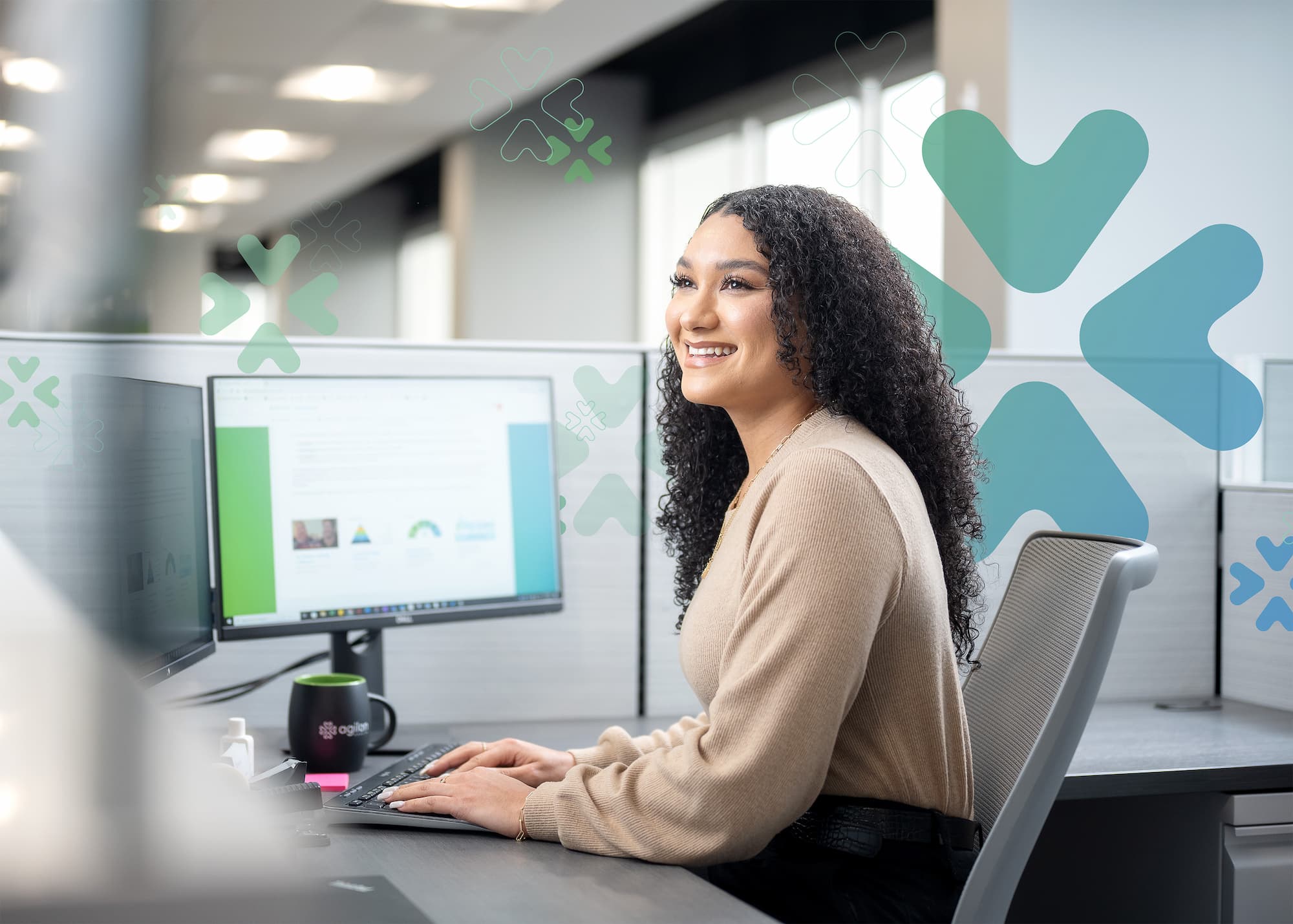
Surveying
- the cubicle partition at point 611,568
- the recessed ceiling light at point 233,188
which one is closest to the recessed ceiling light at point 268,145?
the recessed ceiling light at point 233,188

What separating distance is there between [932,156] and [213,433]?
1.35 m

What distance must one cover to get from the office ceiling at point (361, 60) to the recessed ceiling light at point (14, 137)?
3631mm

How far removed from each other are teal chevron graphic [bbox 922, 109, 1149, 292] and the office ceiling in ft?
7.60

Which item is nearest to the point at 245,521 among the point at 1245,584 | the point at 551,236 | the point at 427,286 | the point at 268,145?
the point at 1245,584

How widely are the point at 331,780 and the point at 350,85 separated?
16.6 ft

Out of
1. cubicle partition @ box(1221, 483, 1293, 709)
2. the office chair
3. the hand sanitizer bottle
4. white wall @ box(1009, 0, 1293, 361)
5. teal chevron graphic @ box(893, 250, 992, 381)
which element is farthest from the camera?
white wall @ box(1009, 0, 1293, 361)

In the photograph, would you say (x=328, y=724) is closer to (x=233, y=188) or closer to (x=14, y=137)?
(x=14, y=137)

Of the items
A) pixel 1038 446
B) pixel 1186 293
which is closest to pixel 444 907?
pixel 1038 446

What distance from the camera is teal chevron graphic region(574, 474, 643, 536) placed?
1.68 metres

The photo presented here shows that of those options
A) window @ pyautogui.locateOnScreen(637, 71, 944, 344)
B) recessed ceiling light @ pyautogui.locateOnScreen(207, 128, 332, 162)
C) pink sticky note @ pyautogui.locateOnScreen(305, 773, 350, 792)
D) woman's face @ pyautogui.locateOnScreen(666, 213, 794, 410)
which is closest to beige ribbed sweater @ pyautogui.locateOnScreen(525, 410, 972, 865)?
woman's face @ pyautogui.locateOnScreen(666, 213, 794, 410)

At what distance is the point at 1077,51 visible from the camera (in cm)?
287

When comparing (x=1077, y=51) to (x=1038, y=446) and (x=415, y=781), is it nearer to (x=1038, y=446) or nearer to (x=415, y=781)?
(x=1038, y=446)

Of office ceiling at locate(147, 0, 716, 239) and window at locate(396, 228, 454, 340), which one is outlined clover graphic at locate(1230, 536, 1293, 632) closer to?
office ceiling at locate(147, 0, 716, 239)

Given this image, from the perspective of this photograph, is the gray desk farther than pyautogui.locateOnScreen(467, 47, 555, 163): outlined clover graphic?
No
